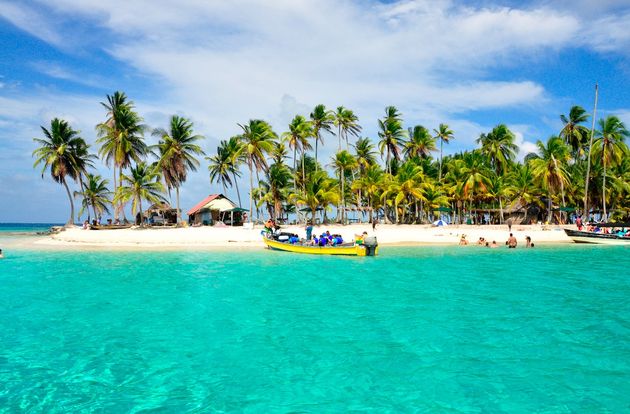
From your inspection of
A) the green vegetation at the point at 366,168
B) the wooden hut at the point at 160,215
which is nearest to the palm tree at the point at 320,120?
the green vegetation at the point at 366,168

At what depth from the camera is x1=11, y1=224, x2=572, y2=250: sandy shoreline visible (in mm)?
39469

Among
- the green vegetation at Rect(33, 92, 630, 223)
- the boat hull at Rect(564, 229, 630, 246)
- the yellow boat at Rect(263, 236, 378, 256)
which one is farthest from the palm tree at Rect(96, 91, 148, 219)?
the boat hull at Rect(564, 229, 630, 246)

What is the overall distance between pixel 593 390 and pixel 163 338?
9.09 m

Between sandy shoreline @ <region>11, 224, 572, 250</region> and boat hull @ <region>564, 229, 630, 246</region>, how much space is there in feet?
5.51

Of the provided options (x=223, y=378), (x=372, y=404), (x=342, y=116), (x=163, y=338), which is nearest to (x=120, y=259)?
(x=163, y=338)

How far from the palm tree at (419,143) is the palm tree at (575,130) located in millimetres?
19025

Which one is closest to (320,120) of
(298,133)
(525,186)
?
(298,133)

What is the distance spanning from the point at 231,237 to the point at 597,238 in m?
34.4

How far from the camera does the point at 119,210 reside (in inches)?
1997

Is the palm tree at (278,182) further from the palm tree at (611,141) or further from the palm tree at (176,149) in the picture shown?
the palm tree at (611,141)

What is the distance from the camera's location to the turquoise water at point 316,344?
7.19 metres

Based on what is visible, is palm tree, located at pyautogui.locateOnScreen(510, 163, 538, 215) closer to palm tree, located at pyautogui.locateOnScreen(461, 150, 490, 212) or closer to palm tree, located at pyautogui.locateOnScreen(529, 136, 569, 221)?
palm tree, located at pyautogui.locateOnScreen(529, 136, 569, 221)

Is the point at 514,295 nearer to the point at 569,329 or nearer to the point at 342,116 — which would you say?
the point at 569,329

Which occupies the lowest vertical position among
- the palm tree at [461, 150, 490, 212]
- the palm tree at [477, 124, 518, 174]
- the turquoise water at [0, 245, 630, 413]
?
the turquoise water at [0, 245, 630, 413]
